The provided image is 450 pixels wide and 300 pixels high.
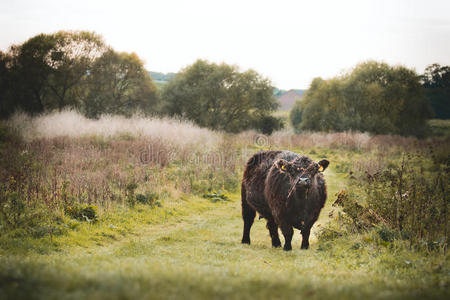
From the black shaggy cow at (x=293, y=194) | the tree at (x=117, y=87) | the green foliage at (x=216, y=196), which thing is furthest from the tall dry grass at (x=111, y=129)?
the tree at (x=117, y=87)

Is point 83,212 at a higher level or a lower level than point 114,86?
lower

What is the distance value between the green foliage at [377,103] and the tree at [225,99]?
1010cm

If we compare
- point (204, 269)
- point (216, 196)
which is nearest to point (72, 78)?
point (216, 196)

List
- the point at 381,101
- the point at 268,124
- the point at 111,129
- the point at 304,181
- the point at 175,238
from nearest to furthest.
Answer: the point at 304,181
the point at 175,238
the point at 111,129
the point at 268,124
the point at 381,101

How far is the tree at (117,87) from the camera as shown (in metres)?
47.9

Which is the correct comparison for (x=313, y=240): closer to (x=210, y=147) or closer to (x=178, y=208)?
(x=178, y=208)

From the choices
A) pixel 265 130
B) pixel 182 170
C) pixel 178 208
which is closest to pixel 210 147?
pixel 182 170

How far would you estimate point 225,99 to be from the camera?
167ft

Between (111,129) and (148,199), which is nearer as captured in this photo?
(148,199)

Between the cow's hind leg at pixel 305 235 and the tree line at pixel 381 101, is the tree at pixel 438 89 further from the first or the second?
the cow's hind leg at pixel 305 235

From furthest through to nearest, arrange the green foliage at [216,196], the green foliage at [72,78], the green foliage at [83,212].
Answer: the green foliage at [72,78] → the green foliage at [216,196] → the green foliage at [83,212]

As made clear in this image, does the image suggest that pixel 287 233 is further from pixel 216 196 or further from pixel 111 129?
pixel 111 129

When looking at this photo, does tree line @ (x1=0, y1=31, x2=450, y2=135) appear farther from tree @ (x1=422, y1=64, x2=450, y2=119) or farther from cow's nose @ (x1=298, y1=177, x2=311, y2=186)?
cow's nose @ (x1=298, y1=177, x2=311, y2=186)

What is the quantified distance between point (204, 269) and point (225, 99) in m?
45.9
